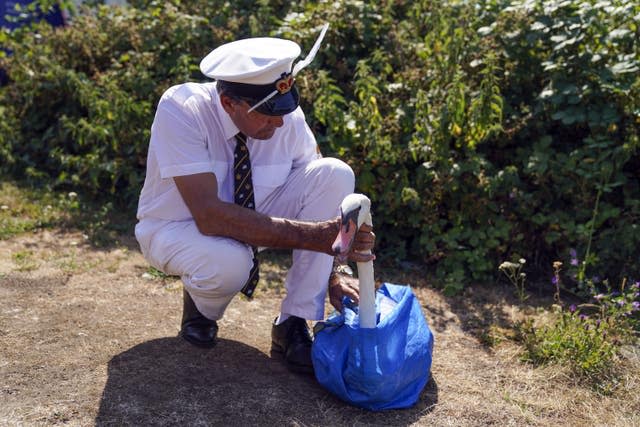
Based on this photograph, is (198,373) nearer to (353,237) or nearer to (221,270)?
(221,270)

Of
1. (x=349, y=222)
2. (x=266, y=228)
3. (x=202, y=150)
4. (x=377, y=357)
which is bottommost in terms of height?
(x=377, y=357)

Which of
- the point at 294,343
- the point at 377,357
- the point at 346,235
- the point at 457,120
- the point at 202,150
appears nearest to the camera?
the point at 346,235

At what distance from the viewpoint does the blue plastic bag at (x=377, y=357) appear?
9.06ft

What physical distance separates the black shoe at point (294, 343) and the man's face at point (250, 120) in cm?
80

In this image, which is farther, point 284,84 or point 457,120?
point 457,120

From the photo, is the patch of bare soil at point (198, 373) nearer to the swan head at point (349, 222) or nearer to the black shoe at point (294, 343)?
the black shoe at point (294, 343)

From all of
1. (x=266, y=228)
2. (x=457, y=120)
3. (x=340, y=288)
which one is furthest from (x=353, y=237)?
(x=457, y=120)

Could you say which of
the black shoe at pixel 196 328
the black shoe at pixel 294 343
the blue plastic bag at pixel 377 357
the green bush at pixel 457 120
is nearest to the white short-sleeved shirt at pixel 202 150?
the black shoe at pixel 196 328

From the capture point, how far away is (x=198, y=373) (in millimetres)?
3004

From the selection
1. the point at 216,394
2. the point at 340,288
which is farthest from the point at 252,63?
the point at 216,394

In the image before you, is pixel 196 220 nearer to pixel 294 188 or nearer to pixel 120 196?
pixel 294 188

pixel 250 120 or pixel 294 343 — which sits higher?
pixel 250 120

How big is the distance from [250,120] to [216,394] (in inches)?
41.0

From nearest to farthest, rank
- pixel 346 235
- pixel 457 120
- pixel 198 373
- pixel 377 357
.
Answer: pixel 346 235 < pixel 377 357 < pixel 198 373 < pixel 457 120
